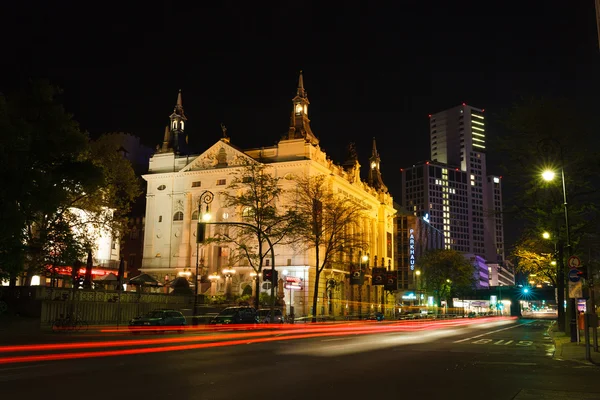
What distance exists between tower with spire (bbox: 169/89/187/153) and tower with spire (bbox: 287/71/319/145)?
19.4 meters

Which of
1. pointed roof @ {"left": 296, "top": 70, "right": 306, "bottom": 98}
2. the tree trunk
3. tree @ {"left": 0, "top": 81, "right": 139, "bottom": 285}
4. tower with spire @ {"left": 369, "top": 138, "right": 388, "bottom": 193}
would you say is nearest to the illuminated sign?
tower with spire @ {"left": 369, "top": 138, "right": 388, "bottom": 193}

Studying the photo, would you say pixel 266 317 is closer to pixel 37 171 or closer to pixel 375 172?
pixel 37 171

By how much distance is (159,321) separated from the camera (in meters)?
35.8

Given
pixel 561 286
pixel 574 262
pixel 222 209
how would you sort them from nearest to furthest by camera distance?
pixel 574 262, pixel 561 286, pixel 222 209

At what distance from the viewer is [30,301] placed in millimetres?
33656

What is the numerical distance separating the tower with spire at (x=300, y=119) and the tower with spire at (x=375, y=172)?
2841cm

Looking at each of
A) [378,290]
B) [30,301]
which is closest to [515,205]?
[30,301]

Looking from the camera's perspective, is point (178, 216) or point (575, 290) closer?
point (575, 290)

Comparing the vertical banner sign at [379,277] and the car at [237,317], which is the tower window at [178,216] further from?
the car at [237,317]

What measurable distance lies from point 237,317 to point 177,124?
55906 millimetres

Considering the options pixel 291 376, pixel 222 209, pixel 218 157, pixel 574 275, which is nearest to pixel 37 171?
pixel 291 376

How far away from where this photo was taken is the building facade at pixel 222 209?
7469 centimetres

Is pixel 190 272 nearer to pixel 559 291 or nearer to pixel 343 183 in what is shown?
pixel 343 183

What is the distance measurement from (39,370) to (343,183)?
73.9m
